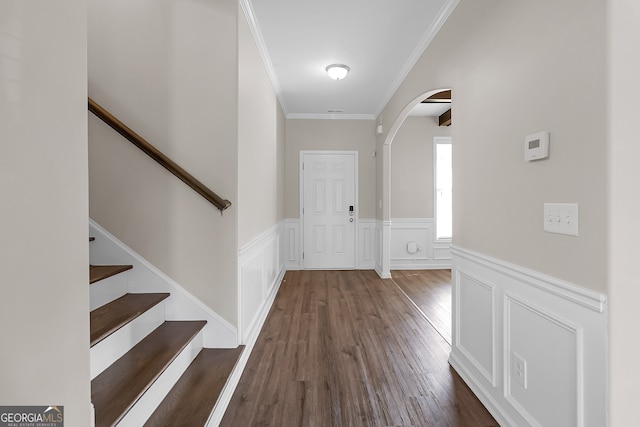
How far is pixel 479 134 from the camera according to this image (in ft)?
6.31

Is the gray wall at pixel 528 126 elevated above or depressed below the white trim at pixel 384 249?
above

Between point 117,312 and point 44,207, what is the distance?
1.28m

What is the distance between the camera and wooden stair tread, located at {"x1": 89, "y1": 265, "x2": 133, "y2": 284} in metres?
1.75

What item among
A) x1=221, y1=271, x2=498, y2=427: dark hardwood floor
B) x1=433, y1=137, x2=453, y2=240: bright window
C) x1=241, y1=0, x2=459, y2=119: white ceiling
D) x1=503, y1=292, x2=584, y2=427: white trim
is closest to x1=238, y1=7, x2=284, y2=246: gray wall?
x1=241, y1=0, x2=459, y2=119: white ceiling

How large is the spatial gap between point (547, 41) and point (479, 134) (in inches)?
24.7

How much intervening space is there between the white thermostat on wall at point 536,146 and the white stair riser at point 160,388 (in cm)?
209

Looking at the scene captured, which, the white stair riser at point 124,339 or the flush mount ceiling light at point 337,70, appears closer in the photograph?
the white stair riser at point 124,339

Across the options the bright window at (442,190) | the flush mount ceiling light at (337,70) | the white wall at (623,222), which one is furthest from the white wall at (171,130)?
the bright window at (442,190)

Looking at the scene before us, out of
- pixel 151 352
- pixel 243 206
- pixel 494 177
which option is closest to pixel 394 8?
pixel 494 177

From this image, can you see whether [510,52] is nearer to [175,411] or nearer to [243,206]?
[243,206]

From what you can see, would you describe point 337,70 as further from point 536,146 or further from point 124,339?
point 124,339

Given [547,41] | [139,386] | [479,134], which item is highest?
[547,41]

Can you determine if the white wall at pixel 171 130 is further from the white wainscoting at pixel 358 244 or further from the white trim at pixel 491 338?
the white wainscoting at pixel 358 244

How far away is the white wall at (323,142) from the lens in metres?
5.38
